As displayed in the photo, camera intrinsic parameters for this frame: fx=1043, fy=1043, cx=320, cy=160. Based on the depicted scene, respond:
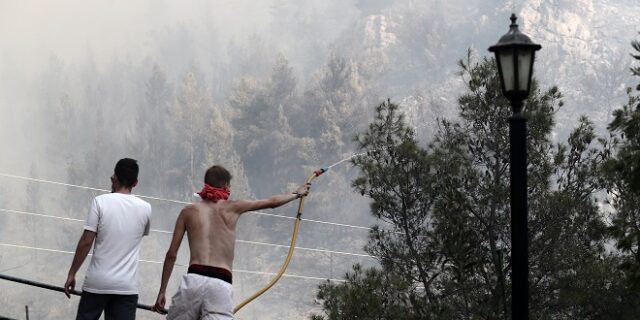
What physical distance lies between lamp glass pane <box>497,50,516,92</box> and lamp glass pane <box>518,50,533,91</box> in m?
0.04

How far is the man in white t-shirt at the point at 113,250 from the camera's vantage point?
596 centimetres

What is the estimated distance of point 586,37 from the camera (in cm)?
13462

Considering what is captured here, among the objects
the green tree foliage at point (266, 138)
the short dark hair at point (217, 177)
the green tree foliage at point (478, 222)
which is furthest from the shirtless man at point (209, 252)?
the green tree foliage at point (266, 138)

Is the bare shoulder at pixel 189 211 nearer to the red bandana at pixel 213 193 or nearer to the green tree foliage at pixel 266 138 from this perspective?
the red bandana at pixel 213 193

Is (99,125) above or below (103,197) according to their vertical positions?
above

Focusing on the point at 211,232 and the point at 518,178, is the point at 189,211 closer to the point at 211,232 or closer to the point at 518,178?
the point at 211,232

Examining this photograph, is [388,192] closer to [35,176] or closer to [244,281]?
[244,281]

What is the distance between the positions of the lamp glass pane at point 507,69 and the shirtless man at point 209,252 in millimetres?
1621

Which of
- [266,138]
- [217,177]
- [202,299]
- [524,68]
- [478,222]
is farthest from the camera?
[266,138]

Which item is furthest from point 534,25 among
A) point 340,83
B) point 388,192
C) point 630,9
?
point 388,192

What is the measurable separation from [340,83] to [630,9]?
240ft

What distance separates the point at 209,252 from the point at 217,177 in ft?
1.41

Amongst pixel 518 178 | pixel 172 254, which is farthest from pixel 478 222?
pixel 172 254

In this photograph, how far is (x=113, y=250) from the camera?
236 inches
